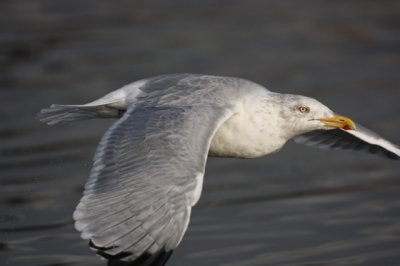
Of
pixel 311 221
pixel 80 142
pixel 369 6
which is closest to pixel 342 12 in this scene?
pixel 369 6

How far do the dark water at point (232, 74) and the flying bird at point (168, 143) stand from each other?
0.87 metres

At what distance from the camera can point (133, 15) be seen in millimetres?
17719

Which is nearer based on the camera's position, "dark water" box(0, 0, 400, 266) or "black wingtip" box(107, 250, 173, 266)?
"black wingtip" box(107, 250, 173, 266)

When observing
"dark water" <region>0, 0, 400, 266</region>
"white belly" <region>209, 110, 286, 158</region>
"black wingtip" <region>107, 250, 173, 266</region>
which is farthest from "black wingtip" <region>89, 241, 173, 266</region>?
"white belly" <region>209, 110, 286, 158</region>

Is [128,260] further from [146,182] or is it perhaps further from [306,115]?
[306,115]

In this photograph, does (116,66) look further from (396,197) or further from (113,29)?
(396,197)

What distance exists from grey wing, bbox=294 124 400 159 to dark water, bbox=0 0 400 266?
2.17 ft

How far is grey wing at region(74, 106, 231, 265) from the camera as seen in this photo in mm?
6258

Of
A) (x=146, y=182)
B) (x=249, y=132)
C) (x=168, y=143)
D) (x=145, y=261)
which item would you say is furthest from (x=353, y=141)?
(x=145, y=261)

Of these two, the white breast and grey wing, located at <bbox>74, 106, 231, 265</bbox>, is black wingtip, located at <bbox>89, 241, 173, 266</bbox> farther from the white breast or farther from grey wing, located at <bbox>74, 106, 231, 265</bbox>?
the white breast

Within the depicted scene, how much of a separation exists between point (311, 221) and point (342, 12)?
9540 mm

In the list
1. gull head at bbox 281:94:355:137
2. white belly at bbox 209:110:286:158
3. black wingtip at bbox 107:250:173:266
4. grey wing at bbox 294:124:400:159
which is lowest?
black wingtip at bbox 107:250:173:266

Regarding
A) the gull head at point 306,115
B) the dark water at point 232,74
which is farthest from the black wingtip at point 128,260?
the gull head at point 306,115

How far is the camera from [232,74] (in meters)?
14.3
